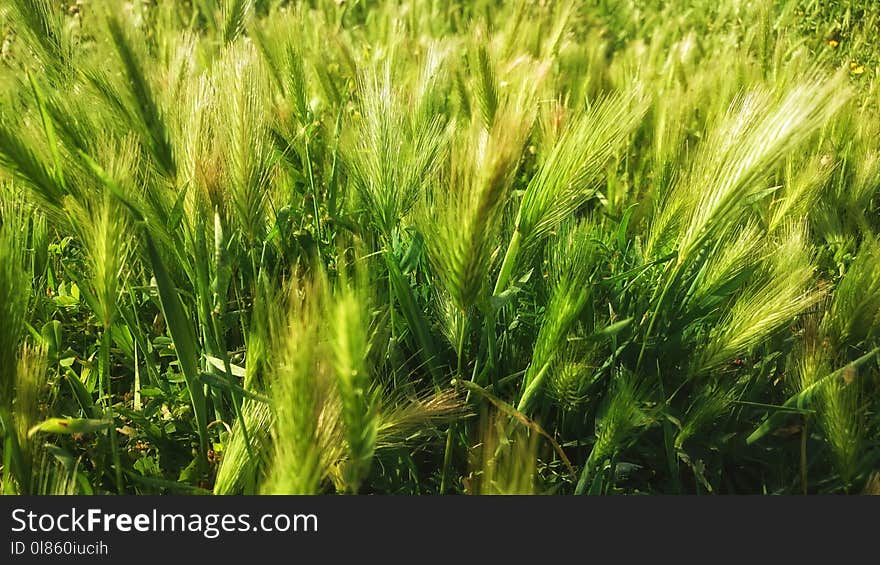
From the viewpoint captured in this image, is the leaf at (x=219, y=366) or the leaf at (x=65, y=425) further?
the leaf at (x=219, y=366)

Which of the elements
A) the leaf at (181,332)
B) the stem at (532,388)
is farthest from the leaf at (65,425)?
the stem at (532,388)

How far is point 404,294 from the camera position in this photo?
1.41 m

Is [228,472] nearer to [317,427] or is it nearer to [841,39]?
[317,427]

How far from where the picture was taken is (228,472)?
1.13m

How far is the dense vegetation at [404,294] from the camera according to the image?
3.69ft

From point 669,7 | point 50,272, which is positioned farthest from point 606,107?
point 669,7

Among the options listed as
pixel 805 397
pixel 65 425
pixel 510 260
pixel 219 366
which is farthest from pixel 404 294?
pixel 805 397

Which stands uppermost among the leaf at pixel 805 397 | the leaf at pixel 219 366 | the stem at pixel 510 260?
the stem at pixel 510 260

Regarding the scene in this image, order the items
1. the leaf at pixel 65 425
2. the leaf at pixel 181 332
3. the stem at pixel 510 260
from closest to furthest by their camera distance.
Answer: the leaf at pixel 65 425 → the leaf at pixel 181 332 → the stem at pixel 510 260

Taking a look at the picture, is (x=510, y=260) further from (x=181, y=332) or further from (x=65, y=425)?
(x=65, y=425)

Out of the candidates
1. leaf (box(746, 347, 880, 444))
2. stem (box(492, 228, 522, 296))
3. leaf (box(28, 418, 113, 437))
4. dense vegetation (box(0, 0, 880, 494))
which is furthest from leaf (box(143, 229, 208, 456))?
leaf (box(746, 347, 880, 444))

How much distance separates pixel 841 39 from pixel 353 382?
343 cm

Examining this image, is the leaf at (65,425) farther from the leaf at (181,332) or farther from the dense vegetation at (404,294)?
the leaf at (181,332)

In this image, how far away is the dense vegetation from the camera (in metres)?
1.12
